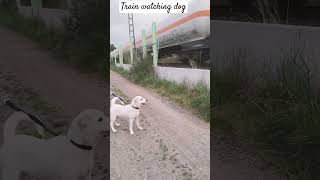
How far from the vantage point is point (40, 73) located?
2.20 m

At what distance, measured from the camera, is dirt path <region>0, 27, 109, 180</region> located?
85.0 inches

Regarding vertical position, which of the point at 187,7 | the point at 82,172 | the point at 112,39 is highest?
the point at 187,7

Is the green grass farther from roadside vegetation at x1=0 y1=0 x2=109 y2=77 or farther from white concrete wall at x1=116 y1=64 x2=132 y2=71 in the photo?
roadside vegetation at x1=0 y1=0 x2=109 y2=77

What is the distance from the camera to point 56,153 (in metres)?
2.05

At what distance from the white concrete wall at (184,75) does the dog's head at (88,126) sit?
0.36 m

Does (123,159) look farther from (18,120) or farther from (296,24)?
(296,24)

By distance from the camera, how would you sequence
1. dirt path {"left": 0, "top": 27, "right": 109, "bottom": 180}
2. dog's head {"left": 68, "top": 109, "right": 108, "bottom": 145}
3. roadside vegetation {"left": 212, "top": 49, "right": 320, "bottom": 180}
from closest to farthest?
dog's head {"left": 68, "top": 109, "right": 108, "bottom": 145}
dirt path {"left": 0, "top": 27, "right": 109, "bottom": 180}
roadside vegetation {"left": 212, "top": 49, "right": 320, "bottom": 180}

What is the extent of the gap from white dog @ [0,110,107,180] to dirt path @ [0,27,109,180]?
0.12m

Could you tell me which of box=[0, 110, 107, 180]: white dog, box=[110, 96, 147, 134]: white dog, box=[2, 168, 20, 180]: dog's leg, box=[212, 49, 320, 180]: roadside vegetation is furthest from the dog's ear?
box=[212, 49, 320, 180]: roadside vegetation

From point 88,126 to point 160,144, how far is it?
13.8 inches

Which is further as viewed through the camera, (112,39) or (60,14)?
(60,14)

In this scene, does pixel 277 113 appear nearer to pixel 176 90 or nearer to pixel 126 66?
pixel 176 90

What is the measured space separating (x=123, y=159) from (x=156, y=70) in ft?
1.47

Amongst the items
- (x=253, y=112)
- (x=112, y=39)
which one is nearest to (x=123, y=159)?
(x=112, y=39)
